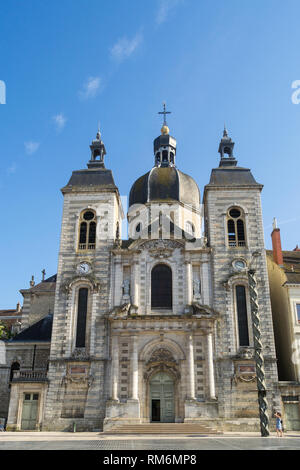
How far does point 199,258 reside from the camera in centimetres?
2780

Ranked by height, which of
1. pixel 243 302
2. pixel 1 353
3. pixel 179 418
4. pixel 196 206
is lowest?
pixel 179 418

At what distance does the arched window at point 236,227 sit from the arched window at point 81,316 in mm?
9747

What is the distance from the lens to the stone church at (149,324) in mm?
24297

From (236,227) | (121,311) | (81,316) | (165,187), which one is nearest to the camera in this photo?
(121,311)

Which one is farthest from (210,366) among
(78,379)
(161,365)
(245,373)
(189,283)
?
(78,379)

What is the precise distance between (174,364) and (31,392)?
8193 millimetres

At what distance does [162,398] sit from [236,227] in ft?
38.2

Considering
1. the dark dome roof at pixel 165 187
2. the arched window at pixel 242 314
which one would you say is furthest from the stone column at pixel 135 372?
the dark dome roof at pixel 165 187

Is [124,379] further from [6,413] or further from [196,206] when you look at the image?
[196,206]

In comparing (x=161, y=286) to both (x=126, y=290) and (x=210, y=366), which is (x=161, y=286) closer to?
(x=126, y=290)

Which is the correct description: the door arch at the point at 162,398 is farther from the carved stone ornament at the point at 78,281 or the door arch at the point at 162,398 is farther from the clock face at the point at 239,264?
the clock face at the point at 239,264

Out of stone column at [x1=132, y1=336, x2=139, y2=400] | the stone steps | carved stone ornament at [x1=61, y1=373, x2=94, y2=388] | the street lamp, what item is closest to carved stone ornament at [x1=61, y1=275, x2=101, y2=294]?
stone column at [x1=132, y1=336, x2=139, y2=400]

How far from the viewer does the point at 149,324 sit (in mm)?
25703
